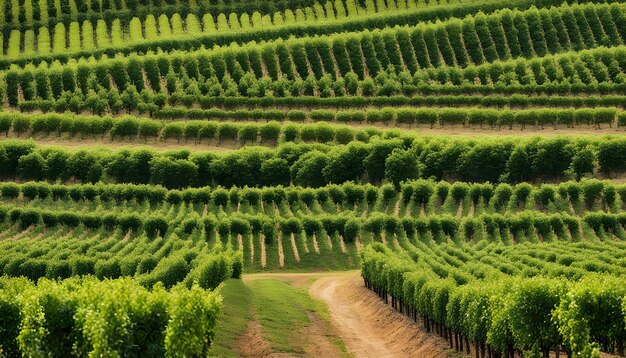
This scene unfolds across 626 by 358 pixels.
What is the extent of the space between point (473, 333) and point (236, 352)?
63.4ft

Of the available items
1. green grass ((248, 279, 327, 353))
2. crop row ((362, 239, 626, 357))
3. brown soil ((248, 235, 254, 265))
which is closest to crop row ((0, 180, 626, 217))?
brown soil ((248, 235, 254, 265))

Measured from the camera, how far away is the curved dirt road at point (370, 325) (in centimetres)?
10031

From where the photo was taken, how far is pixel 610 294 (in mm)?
76562

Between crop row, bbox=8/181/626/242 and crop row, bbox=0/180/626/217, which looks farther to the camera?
crop row, bbox=0/180/626/217

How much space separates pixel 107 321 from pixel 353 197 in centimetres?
12201

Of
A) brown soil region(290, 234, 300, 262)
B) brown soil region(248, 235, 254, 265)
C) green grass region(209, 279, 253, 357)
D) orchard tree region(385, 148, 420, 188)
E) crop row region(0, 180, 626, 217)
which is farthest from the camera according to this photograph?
orchard tree region(385, 148, 420, 188)

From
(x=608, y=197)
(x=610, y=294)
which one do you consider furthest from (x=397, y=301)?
(x=608, y=197)

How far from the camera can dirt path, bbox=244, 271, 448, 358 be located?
3952 inches

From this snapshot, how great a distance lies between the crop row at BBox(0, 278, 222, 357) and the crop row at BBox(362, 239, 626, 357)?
2229cm

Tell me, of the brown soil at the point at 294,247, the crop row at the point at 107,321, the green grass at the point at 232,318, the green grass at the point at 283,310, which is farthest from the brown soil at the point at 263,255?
the crop row at the point at 107,321

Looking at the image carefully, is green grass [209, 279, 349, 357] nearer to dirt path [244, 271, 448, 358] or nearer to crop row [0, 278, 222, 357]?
dirt path [244, 271, 448, 358]

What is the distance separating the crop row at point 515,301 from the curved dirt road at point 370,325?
5.04 feet

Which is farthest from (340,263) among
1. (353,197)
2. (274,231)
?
(353,197)

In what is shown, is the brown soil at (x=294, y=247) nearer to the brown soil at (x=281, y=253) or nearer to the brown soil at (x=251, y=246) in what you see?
the brown soil at (x=281, y=253)
